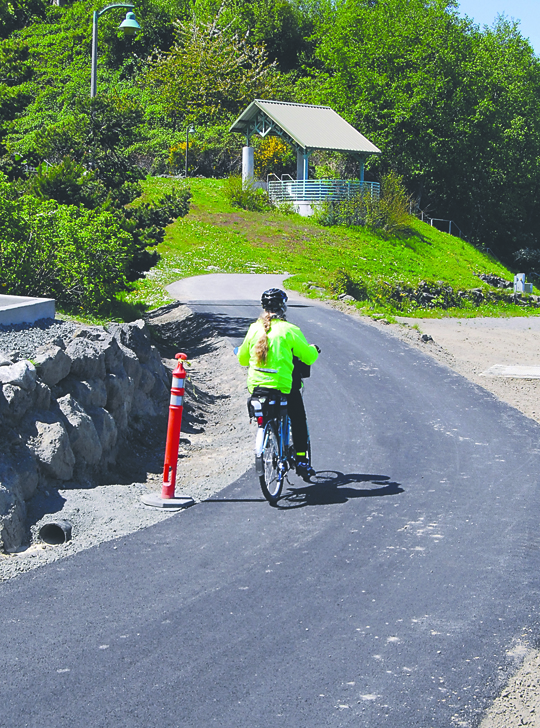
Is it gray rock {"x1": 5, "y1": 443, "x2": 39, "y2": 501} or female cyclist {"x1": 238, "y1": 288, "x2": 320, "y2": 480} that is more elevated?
female cyclist {"x1": 238, "y1": 288, "x2": 320, "y2": 480}

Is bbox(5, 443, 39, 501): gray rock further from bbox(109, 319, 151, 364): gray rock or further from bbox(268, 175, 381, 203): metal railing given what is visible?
bbox(268, 175, 381, 203): metal railing

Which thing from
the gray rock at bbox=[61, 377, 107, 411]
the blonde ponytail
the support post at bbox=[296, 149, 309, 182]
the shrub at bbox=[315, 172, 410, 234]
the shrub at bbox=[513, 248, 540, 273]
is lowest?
the gray rock at bbox=[61, 377, 107, 411]

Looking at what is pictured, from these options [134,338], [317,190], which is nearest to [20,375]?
[134,338]

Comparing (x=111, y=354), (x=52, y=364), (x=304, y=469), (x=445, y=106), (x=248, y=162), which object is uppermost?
(x=445, y=106)

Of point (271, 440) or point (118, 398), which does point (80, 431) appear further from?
point (271, 440)

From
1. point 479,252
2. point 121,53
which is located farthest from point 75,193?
point 121,53

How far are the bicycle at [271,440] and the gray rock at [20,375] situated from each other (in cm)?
203

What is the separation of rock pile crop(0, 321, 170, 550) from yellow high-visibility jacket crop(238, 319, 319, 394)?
192 cm

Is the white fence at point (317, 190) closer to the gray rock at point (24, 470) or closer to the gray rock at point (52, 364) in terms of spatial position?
the gray rock at point (52, 364)

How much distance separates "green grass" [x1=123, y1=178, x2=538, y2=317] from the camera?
26594 mm

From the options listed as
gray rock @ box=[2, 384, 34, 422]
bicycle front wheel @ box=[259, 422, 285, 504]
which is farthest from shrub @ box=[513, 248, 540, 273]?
gray rock @ box=[2, 384, 34, 422]

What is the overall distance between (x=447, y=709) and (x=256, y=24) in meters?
65.4

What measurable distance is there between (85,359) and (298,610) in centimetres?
477

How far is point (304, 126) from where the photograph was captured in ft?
140
